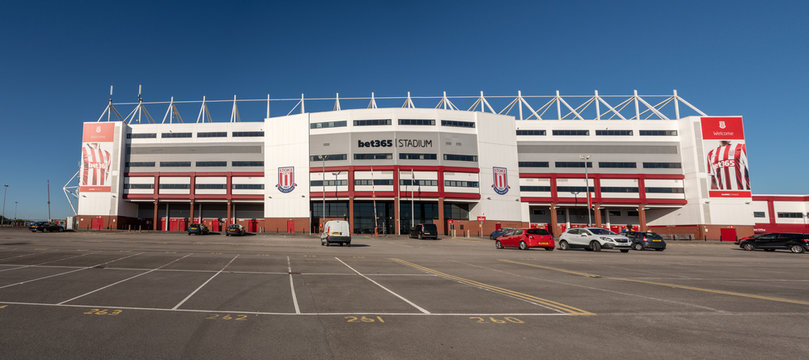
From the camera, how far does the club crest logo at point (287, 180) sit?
6635cm

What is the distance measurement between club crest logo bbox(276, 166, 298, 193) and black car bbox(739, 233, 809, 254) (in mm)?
58718

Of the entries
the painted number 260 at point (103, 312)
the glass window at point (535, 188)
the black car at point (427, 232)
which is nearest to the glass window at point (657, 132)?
the glass window at point (535, 188)

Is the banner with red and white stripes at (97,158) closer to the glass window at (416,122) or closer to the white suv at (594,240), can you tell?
the glass window at (416,122)

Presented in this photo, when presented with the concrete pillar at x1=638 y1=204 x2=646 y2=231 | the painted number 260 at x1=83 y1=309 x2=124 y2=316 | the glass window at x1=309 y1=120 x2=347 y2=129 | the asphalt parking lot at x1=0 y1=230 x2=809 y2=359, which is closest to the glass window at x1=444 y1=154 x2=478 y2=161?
the glass window at x1=309 y1=120 x2=347 y2=129

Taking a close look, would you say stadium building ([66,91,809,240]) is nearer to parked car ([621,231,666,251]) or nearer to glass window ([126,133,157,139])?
glass window ([126,133,157,139])

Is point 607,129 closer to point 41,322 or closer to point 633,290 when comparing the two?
point 633,290

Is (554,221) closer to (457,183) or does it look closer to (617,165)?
(617,165)

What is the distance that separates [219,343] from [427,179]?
59.5 meters

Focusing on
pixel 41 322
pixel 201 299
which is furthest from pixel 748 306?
pixel 41 322

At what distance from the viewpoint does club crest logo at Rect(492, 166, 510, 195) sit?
219 feet

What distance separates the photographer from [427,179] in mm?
64562

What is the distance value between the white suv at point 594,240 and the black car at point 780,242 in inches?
527

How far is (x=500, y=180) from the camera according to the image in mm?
67000

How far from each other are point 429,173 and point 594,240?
38700 millimetres
